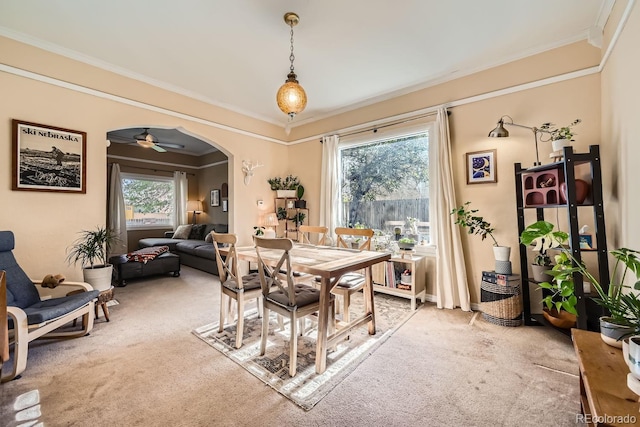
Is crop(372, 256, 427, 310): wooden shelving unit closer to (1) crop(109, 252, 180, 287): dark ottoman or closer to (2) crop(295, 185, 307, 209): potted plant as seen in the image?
(2) crop(295, 185, 307, 209): potted plant

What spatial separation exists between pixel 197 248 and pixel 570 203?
18.0 ft

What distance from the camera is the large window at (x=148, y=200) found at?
664 cm

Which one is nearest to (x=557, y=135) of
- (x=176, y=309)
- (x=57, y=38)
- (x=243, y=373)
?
(x=243, y=373)

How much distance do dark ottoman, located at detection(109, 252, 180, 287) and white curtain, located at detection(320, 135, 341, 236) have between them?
9.28ft

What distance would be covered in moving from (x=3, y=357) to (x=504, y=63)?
498cm

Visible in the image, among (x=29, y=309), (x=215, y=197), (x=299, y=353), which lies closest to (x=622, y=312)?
(x=299, y=353)

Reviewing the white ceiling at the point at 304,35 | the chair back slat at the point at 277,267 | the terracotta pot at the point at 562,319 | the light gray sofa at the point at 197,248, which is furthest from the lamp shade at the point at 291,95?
the light gray sofa at the point at 197,248

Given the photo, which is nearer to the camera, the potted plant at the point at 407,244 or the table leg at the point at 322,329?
the table leg at the point at 322,329

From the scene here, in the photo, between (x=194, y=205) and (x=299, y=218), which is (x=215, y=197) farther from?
(x=299, y=218)

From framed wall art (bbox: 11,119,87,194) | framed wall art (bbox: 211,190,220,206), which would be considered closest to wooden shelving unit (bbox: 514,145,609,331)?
framed wall art (bbox: 11,119,87,194)

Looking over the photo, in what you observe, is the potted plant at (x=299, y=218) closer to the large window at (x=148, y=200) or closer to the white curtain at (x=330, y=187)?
the white curtain at (x=330, y=187)

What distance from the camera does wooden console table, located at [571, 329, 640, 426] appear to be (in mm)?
869

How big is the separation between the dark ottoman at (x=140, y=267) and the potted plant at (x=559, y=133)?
5510mm

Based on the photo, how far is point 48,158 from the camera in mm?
2744
